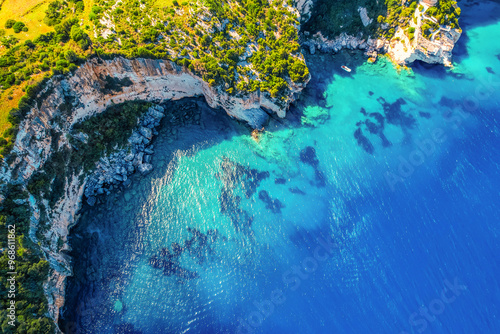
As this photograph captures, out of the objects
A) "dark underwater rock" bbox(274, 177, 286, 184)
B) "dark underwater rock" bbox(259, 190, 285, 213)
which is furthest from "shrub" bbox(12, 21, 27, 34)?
"dark underwater rock" bbox(274, 177, 286, 184)

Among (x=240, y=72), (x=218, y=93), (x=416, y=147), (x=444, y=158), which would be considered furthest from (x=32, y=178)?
(x=444, y=158)

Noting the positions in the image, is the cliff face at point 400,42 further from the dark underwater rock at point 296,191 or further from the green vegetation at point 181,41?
the dark underwater rock at point 296,191

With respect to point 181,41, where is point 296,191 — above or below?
below

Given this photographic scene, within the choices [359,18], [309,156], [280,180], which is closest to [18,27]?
[280,180]

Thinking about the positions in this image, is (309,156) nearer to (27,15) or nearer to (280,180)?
(280,180)

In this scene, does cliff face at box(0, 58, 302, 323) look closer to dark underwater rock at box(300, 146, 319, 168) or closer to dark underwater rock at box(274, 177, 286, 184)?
dark underwater rock at box(300, 146, 319, 168)

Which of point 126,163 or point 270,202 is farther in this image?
point 126,163

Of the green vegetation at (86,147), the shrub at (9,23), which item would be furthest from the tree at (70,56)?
the shrub at (9,23)
